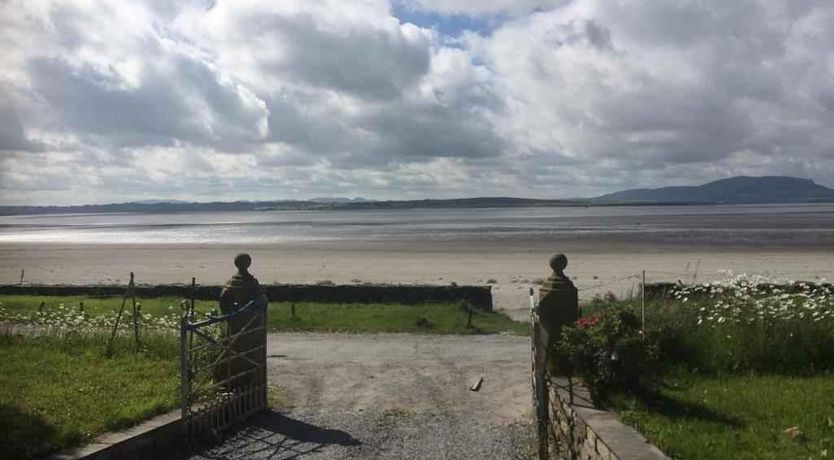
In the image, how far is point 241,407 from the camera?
880 cm

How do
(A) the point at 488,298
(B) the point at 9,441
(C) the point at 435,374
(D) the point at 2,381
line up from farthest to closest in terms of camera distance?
(A) the point at 488,298, (C) the point at 435,374, (D) the point at 2,381, (B) the point at 9,441

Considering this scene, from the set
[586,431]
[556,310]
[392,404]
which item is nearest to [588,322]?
[556,310]

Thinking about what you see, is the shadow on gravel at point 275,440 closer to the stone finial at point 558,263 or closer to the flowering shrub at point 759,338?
the stone finial at point 558,263

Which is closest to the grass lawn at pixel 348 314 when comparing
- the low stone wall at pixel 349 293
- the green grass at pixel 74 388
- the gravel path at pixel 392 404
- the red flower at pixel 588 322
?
the low stone wall at pixel 349 293

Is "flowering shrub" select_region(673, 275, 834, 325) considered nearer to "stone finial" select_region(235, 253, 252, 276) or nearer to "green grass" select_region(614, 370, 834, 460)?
"green grass" select_region(614, 370, 834, 460)

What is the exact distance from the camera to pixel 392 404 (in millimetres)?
9602

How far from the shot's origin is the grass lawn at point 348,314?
16.4m

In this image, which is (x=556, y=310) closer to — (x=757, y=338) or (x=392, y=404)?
(x=392, y=404)

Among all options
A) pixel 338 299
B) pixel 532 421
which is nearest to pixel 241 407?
pixel 532 421

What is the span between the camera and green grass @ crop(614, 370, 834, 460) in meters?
6.06

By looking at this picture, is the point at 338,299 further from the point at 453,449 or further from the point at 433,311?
the point at 453,449

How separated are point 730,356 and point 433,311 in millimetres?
9875

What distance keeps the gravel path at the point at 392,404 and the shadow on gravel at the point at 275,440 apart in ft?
0.04

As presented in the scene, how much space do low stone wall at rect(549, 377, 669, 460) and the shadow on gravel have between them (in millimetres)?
2146
